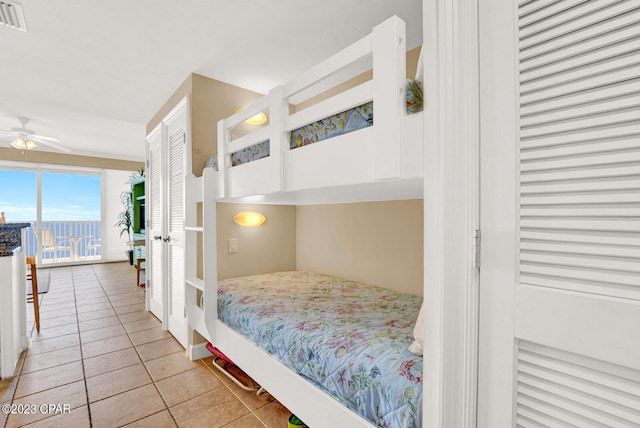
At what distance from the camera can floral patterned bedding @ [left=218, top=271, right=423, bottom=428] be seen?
0.98m

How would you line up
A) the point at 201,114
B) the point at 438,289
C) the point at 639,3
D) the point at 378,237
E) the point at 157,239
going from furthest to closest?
the point at 157,239
the point at 201,114
the point at 378,237
the point at 438,289
the point at 639,3

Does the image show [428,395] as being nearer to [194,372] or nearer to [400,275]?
[400,275]

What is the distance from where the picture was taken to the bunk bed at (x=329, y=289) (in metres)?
0.96

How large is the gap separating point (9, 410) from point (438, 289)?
8.35ft

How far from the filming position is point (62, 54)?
2.38 meters

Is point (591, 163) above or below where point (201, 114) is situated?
below

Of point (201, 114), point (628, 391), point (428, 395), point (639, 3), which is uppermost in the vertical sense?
point (201, 114)

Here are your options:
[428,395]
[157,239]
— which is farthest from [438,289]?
[157,239]

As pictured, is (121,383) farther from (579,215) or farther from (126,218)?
(126,218)

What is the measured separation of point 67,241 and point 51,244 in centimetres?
57

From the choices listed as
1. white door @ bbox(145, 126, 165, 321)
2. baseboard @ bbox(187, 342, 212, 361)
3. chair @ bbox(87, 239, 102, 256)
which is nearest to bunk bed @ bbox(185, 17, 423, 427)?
baseboard @ bbox(187, 342, 212, 361)

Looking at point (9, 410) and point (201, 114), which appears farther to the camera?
point (201, 114)

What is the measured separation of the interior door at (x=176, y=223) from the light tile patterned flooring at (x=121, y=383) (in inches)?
8.5

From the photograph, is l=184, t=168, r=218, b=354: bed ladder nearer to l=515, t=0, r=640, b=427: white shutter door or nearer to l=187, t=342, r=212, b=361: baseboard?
l=187, t=342, r=212, b=361: baseboard
